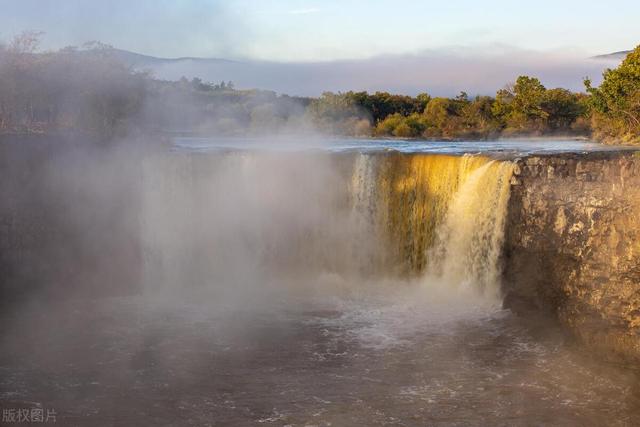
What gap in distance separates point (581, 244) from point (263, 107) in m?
24.2

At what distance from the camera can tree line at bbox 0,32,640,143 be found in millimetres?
17547

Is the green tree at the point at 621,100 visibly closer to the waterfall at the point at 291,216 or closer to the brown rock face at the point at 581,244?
the waterfall at the point at 291,216

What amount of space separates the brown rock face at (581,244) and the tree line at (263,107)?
8933 millimetres

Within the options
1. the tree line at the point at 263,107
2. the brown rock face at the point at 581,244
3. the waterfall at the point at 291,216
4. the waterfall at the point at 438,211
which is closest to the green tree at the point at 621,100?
the tree line at the point at 263,107

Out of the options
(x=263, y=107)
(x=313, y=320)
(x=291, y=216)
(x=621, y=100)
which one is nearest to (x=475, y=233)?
(x=313, y=320)

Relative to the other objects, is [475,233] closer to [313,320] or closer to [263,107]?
[313,320]

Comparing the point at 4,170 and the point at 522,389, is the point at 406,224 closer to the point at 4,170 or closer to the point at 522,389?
the point at 522,389

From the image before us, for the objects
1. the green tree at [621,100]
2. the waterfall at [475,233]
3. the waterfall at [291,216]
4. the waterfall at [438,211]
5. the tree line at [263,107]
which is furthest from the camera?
the green tree at [621,100]

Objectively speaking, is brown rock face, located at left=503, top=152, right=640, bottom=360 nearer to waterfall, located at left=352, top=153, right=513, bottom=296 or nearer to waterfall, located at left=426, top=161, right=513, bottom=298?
waterfall, located at left=426, top=161, right=513, bottom=298

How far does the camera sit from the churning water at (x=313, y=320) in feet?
29.7

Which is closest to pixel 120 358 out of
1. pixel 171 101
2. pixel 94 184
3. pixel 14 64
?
pixel 94 184

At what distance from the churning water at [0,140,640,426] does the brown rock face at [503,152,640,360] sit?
0.34 metres

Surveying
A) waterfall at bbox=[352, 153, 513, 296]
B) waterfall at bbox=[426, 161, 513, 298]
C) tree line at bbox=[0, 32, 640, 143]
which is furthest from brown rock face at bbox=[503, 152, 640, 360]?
tree line at bbox=[0, 32, 640, 143]

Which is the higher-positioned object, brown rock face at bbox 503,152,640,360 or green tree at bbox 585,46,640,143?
green tree at bbox 585,46,640,143
